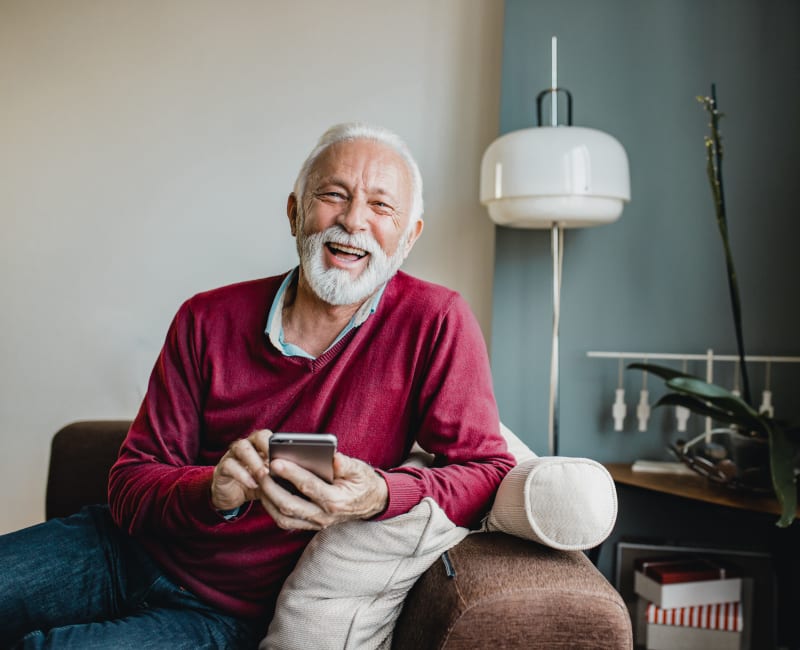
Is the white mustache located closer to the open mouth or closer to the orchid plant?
the open mouth

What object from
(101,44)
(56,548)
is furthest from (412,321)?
(101,44)

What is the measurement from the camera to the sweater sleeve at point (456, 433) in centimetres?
111

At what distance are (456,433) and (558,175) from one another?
0.93 metres

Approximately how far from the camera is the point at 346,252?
4.57ft

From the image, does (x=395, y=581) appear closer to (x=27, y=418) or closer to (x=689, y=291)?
(x=689, y=291)

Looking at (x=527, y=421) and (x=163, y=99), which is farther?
(x=163, y=99)

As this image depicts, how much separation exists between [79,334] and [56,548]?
1.51m

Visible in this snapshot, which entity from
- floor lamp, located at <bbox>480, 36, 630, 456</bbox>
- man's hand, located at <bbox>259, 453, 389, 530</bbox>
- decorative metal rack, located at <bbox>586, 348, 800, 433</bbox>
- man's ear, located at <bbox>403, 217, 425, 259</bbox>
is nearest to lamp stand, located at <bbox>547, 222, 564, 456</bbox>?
floor lamp, located at <bbox>480, 36, 630, 456</bbox>

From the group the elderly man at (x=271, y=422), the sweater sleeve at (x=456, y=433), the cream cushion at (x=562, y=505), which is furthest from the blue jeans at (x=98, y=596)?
the cream cushion at (x=562, y=505)

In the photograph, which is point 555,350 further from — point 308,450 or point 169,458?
point 308,450

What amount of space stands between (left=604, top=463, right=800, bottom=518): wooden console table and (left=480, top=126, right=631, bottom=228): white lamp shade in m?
0.72

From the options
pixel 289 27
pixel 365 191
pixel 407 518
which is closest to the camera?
pixel 407 518

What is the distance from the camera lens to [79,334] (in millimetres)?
2615

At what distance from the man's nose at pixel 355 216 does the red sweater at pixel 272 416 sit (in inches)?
5.6
